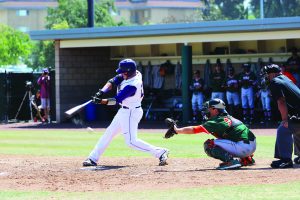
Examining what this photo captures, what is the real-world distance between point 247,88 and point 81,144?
783 cm

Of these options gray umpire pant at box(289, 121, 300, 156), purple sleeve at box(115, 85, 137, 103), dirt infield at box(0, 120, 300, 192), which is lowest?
dirt infield at box(0, 120, 300, 192)

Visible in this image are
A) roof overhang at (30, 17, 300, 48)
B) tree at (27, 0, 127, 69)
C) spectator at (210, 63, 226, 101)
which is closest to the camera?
roof overhang at (30, 17, 300, 48)

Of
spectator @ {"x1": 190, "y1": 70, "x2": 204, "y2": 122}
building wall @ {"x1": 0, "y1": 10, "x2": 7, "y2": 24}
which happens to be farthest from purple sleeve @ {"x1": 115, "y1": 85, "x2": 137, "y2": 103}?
building wall @ {"x1": 0, "y1": 10, "x2": 7, "y2": 24}

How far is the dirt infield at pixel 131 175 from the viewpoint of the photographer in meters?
11.2

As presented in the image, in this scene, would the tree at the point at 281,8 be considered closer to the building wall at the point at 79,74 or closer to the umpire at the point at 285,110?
the building wall at the point at 79,74

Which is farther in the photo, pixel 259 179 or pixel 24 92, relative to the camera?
pixel 24 92

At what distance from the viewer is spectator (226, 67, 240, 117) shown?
1016 inches

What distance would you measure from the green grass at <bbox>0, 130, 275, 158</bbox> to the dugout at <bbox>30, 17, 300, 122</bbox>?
460 centimetres

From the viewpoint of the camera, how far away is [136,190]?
1075 centimetres

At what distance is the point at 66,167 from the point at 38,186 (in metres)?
2.37

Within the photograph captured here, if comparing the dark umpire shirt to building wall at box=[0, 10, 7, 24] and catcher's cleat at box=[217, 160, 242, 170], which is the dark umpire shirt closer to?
catcher's cleat at box=[217, 160, 242, 170]

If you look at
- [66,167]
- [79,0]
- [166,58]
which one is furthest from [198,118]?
[79,0]

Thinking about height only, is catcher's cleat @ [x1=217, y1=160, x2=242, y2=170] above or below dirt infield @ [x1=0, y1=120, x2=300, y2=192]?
above

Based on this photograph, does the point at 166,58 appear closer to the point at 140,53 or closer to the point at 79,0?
the point at 140,53
